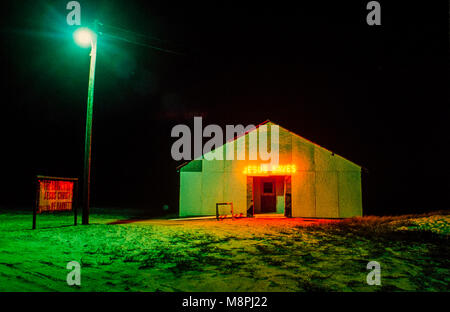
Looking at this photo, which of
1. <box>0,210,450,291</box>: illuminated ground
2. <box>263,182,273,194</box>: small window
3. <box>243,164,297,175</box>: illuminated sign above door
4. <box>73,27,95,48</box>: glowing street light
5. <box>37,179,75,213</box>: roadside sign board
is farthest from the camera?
<box>263,182,273,194</box>: small window

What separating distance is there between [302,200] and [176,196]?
2185cm

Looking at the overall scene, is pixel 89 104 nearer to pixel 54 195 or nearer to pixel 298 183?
pixel 54 195

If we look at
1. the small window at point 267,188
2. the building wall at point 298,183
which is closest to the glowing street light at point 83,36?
the building wall at point 298,183

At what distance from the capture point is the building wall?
15.4 metres

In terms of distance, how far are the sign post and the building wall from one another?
668 centimetres

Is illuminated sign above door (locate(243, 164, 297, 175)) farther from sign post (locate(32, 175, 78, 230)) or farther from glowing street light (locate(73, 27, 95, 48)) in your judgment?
glowing street light (locate(73, 27, 95, 48))

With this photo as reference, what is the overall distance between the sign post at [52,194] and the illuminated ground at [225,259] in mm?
1262

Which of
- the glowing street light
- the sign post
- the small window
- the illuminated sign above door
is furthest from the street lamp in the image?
the small window

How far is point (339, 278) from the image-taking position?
500 cm

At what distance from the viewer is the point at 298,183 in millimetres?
16016

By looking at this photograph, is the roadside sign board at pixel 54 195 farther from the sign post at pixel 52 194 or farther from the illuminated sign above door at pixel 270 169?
the illuminated sign above door at pixel 270 169

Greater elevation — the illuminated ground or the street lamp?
the street lamp

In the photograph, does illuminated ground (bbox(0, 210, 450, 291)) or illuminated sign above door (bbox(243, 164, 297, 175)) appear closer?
illuminated ground (bbox(0, 210, 450, 291))
